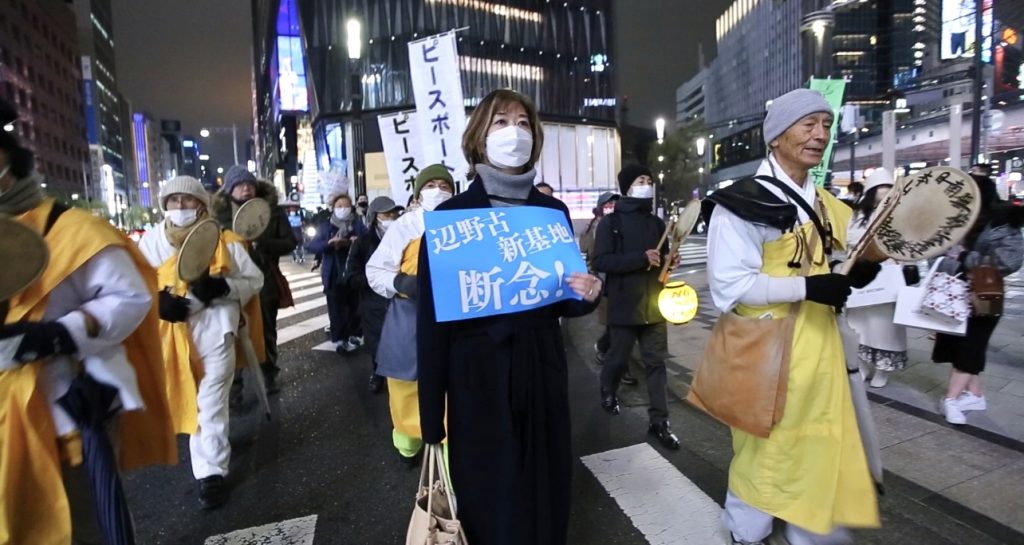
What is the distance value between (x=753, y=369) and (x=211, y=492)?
327 cm

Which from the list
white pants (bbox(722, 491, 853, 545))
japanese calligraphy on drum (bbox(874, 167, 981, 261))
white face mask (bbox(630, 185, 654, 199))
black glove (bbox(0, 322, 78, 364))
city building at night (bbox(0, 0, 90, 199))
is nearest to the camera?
black glove (bbox(0, 322, 78, 364))

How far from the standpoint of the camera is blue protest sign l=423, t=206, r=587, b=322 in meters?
1.92

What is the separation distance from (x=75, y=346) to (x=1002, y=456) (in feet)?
17.2

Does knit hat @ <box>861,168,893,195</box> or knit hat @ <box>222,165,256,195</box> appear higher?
knit hat @ <box>222,165,256,195</box>

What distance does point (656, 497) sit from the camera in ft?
11.6

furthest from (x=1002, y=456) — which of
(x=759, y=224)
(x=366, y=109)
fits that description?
(x=366, y=109)

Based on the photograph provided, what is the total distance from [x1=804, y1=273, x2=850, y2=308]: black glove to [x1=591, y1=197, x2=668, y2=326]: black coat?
2.26 meters

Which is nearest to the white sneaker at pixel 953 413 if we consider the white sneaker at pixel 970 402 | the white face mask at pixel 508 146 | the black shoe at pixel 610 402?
the white sneaker at pixel 970 402

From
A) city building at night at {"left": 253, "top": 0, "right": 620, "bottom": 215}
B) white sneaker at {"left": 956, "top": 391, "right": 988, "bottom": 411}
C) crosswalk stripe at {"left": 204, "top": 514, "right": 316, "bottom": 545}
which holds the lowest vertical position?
crosswalk stripe at {"left": 204, "top": 514, "right": 316, "bottom": 545}

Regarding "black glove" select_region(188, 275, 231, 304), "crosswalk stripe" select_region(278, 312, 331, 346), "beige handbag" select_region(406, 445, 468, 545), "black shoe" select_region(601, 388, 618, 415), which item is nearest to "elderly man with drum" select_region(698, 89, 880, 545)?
"beige handbag" select_region(406, 445, 468, 545)

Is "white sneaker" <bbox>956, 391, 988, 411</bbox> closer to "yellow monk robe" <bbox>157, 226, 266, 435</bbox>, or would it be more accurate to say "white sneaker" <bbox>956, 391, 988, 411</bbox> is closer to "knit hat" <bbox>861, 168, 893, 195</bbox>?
"knit hat" <bbox>861, 168, 893, 195</bbox>

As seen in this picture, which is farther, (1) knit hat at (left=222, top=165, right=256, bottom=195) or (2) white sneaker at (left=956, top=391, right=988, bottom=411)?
(1) knit hat at (left=222, top=165, right=256, bottom=195)

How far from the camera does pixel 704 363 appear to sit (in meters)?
2.71

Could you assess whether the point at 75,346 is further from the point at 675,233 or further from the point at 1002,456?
the point at 1002,456
